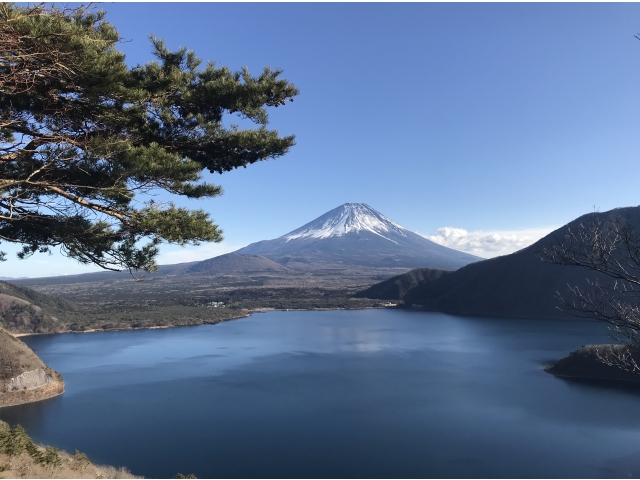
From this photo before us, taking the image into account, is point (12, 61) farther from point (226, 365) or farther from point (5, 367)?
point (226, 365)

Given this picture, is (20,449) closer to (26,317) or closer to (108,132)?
(108,132)

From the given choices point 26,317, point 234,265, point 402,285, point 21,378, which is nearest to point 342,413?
point 21,378

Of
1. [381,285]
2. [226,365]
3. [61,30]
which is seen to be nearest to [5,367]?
[226,365]

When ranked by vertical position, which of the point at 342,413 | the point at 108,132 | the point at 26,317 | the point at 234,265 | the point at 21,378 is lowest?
the point at 342,413

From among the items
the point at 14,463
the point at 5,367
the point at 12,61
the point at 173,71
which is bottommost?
the point at 5,367

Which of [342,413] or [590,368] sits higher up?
[590,368]

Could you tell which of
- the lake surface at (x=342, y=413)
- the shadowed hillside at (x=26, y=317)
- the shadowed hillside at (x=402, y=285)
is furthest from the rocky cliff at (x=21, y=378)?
the shadowed hillside at (x=402, y=285)
